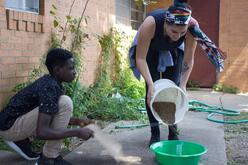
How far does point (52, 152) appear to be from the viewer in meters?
3.04

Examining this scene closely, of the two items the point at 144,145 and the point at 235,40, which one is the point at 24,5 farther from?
the point at 235,40

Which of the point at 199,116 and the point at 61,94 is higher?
the point at 61,94

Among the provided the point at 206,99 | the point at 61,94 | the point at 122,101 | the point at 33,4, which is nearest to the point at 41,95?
the point at 61,94

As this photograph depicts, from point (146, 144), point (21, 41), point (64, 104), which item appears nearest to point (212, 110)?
point (146, 144)

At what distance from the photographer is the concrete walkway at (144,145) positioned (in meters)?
3.48

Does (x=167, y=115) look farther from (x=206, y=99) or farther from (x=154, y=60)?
(x=206, y=99)

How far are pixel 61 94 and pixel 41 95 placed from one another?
0.64ft

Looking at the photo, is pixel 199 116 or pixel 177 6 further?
pixel 199 116

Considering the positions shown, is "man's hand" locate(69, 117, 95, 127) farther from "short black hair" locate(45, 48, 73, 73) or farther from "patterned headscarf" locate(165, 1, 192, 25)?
"patterned headscarf" locate(165, 1, 192, 25)

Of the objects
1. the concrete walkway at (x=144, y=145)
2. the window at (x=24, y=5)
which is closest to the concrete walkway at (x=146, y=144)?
the concrete walkway at (x=144, y=145)

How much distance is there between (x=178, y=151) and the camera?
3.41 meters

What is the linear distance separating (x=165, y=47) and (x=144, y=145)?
102cm

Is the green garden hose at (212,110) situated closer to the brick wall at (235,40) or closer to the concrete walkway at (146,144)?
the concrete walkway at (146,144)

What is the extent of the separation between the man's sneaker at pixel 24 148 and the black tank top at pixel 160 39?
1.44m
